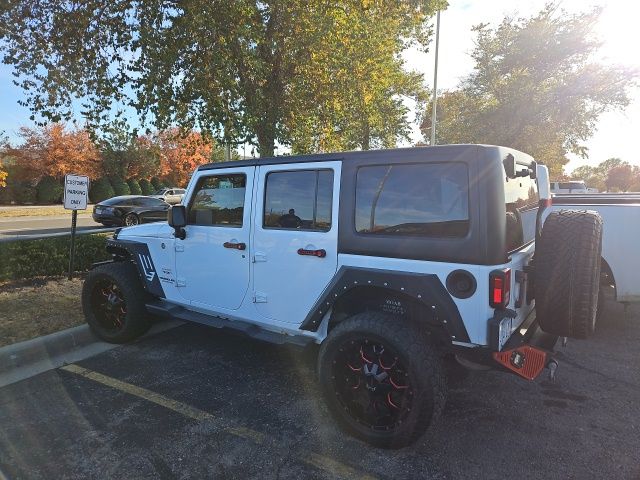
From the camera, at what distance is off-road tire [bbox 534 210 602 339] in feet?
8.84

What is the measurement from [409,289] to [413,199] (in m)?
0.60

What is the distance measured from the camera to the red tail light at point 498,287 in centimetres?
250

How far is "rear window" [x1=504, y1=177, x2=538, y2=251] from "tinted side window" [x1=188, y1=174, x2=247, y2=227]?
210 cm

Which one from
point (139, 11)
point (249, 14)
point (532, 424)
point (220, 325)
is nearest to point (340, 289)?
point (220, 325)

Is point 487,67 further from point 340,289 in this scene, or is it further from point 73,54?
point 340,289

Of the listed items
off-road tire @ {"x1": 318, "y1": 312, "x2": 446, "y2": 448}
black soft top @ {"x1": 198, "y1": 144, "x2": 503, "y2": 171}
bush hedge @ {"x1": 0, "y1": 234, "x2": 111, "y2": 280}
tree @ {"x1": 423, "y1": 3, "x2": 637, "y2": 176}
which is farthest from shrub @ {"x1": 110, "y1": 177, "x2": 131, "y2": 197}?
off-road tire @ {"x1": 318, "y1": 312, "x2": 446, "y2": 448}

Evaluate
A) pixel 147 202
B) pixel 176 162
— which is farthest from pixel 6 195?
pixel 147 202

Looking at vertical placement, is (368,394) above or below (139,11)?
below

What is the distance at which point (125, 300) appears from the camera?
170 inches

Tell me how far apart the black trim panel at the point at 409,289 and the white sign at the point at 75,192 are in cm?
524

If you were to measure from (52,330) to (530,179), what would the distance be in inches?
195

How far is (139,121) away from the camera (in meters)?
8.17

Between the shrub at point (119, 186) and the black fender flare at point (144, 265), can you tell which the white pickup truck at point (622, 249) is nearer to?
the black fender flare at point (144, 265)

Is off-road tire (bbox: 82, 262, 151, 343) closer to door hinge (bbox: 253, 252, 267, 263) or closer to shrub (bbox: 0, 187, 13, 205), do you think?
door hinge (bbox: 253, 252, 267, 263)
